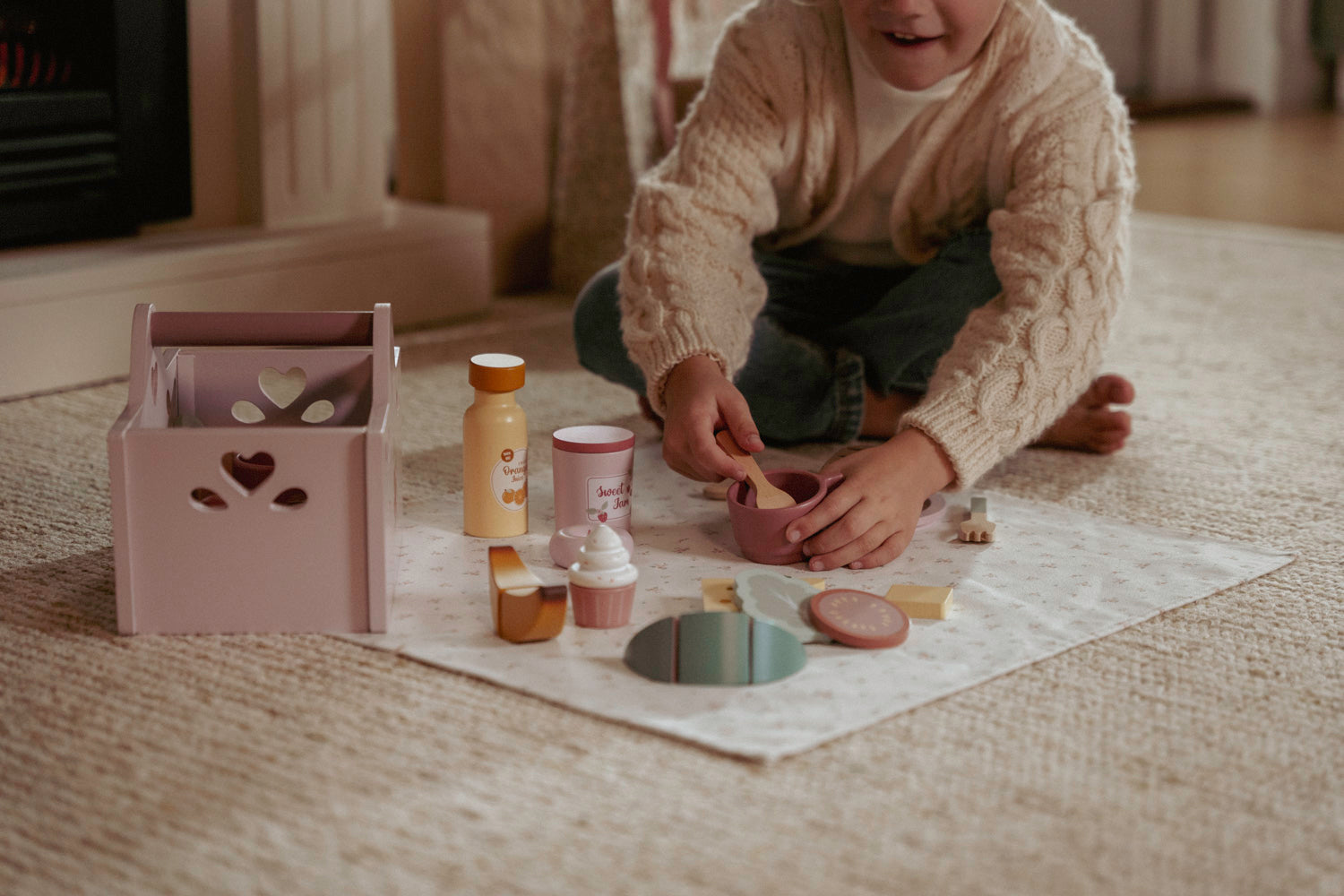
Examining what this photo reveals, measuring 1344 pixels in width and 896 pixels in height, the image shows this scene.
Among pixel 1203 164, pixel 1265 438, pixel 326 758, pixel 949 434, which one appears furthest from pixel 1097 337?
pixel 1203 164

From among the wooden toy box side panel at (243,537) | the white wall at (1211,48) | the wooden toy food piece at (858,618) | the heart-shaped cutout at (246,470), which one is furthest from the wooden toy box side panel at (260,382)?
the white wall at (1211,48)

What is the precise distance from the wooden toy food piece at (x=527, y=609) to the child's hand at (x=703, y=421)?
186 mm

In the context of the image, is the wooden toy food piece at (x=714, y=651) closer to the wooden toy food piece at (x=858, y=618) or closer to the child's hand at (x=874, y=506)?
the wooden toy food piece at (x=858, y=618)

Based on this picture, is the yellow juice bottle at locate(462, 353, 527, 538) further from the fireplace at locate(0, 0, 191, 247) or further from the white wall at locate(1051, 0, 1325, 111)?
the white wall at locate(1051, 0, 1325, 111)

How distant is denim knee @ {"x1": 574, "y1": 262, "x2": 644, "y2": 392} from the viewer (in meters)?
1.32

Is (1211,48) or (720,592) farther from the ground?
(1211,48)

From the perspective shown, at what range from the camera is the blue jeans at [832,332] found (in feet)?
4.14

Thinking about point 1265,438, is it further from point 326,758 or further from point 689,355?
point 326,758

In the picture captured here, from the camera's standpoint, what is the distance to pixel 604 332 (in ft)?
4.35

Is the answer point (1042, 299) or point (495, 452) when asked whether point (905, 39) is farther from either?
point (495, 452)

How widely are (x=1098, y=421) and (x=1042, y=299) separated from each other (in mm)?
279

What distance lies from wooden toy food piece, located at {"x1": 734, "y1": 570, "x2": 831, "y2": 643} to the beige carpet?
0.11 meters

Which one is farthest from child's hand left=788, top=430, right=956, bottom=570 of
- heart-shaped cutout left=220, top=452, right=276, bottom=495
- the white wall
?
the white wall

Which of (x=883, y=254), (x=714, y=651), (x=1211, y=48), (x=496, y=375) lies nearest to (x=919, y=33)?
(x=883, y=254)
